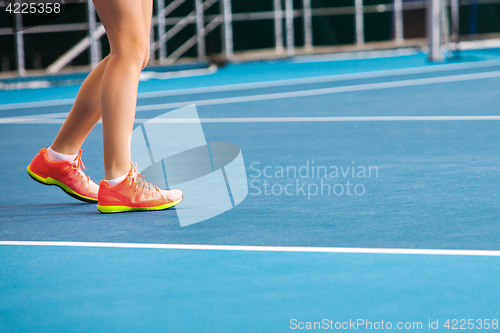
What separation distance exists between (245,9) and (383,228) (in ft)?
36.1

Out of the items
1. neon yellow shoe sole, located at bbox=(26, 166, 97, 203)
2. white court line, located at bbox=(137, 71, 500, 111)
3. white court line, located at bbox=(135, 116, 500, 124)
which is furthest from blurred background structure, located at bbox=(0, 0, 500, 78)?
neon yellow shoe sole, located at bbox=(26, 166, 97, 203)

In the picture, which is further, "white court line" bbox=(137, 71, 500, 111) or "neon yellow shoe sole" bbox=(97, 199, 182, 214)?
"white court line" bbox=(137, 71, 500, 111)

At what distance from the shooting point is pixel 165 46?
12539 millimetres

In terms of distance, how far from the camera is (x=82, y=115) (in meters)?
2.93

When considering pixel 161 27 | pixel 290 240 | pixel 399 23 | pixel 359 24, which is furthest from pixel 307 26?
pixel 290 240

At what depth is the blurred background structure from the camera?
11.4m

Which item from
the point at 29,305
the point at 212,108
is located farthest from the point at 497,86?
the point at 29,305

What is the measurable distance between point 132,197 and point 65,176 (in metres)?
0.34

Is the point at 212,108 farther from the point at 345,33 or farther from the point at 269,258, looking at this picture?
the point at 345,33

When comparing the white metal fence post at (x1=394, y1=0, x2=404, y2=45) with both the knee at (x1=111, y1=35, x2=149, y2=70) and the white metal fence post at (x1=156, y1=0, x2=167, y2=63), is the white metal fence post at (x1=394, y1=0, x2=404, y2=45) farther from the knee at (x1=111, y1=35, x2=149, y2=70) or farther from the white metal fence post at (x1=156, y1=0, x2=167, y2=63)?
the knee at (x1=111, y1=35, x2=149, y2=70)

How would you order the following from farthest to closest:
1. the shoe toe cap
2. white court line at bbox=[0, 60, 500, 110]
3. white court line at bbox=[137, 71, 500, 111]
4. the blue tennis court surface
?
white court line at bbox=[0, 60, 500, 110] → white court line at bbox=[137, 71, 500, 111] → the shoe toe cap → the blue tennis court surface

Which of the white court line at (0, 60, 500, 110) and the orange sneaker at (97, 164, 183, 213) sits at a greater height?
the orange sneaker at (97, 164, 183, 213)

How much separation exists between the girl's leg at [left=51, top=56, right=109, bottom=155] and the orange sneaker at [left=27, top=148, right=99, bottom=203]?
56 millimetres

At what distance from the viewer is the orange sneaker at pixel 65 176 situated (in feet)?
9.61
